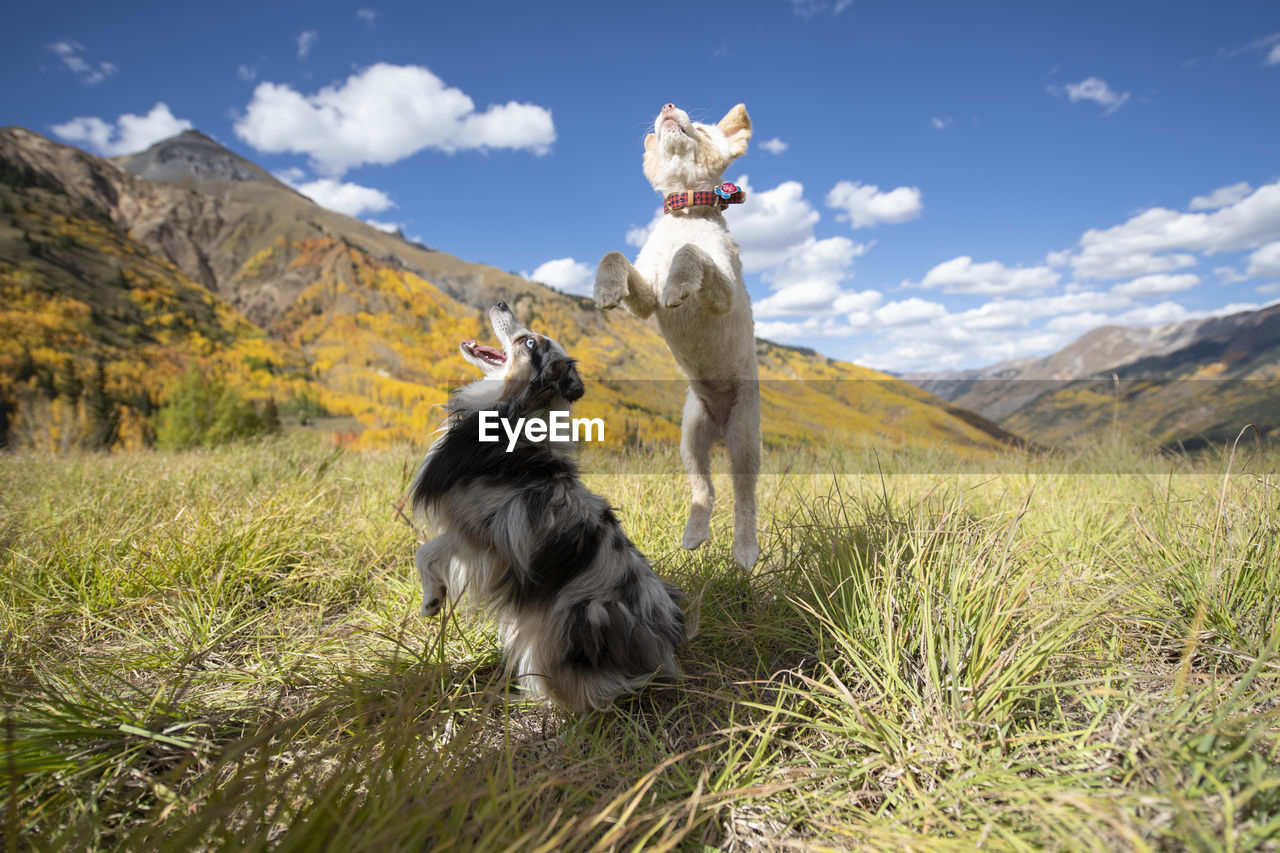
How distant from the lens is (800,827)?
1.88 meters

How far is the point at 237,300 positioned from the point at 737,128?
13984 cm

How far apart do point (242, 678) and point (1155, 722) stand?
379 cm

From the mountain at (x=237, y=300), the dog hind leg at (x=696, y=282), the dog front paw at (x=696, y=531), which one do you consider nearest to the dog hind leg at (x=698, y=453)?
the dog front paw at (x=696, y=531)

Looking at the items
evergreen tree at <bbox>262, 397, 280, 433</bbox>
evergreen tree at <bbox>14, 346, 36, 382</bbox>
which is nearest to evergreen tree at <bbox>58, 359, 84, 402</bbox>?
evergreen tree at <bbox>14, 346, 36, 382</bbox>

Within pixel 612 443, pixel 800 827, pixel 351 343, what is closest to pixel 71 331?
pixel 351 343

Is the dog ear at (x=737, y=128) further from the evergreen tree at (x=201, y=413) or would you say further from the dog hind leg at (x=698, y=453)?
the evergreen tree at (x=201, y=413)

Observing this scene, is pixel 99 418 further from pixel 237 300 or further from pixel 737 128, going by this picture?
pixel 237 300

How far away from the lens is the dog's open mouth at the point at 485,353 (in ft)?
11.1

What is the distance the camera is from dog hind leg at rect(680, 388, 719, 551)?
4.24 metres

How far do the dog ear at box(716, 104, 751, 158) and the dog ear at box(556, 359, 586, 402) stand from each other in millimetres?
2227

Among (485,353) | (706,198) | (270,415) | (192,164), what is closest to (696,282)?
(706,198)

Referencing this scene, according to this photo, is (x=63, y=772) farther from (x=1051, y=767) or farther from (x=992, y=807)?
(x=1051, y=767)

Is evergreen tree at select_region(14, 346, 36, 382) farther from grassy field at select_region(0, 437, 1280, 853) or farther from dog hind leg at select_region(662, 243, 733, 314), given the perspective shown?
dog hind leg at select_region(662, 243, 733, 314)

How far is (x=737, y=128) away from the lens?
4152 millimetres
